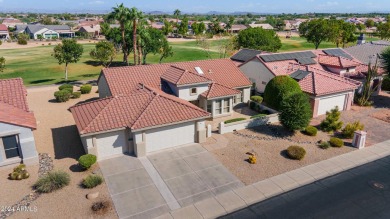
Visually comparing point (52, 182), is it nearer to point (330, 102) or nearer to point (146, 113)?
point (146, 113)

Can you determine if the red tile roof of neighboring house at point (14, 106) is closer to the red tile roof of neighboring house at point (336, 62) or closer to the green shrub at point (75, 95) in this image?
the green shrub at point (75, 95)

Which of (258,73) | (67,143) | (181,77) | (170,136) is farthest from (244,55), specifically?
(67,143)

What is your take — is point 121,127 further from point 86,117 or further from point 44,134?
point 44,134

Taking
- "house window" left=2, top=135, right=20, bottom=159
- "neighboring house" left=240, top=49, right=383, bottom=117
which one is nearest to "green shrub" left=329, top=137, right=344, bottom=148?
"neighboring house" left=240, top=49, right=383, bottom=117

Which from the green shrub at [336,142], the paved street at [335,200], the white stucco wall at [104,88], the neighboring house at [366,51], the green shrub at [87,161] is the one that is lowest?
the paved street at [335,200]

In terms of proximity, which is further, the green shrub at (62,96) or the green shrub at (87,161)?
the green shrub at (62,96)

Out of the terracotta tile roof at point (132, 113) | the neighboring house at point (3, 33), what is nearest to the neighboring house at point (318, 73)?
the terracotta tile roof at point (132, 113)
